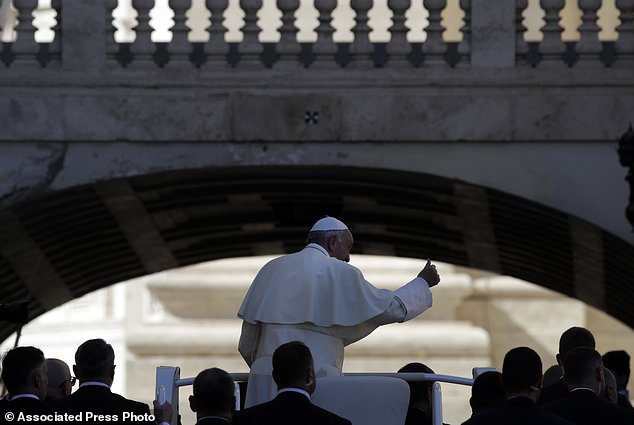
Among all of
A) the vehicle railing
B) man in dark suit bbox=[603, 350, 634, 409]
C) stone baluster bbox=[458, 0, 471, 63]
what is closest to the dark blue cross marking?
stone baluster bbox=[458, 0, 471, 63]

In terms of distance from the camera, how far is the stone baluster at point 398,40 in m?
18.3

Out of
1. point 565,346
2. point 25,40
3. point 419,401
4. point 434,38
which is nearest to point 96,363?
point 419,401

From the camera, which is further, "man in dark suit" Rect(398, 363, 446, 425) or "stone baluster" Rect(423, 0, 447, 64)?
"stone baluster" Rect(423, 0, 447, 64)

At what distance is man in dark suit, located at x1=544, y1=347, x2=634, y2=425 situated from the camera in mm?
11836

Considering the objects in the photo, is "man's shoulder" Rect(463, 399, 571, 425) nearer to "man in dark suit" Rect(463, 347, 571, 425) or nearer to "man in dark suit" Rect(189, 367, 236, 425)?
"man in dark suit" Rect(463, 347, 571, 425)

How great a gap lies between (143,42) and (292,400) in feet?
24.4

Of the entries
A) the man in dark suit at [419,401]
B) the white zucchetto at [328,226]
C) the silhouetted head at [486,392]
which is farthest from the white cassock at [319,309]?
the silhouetted head at [486,392]

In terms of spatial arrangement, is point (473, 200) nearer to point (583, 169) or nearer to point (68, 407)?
point (583, 169)

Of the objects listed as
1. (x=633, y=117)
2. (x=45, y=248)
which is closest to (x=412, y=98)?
(x=633, y=117)

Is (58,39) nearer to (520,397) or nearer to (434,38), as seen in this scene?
(434,38)

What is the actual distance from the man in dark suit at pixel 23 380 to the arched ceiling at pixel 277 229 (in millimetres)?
6495

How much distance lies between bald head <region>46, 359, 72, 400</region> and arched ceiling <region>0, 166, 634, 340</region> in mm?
4956

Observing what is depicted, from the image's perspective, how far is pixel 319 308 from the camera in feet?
44.7

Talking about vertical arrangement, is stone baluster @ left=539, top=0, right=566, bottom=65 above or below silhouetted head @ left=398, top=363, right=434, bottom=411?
above
